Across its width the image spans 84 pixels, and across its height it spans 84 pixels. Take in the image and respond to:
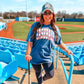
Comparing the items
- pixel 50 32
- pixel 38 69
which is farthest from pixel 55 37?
pixel 38 69

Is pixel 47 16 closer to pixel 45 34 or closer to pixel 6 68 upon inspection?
pixel 45 34

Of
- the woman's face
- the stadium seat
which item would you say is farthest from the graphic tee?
the stadium seat

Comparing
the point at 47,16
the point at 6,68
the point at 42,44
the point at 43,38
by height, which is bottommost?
the point at 6,68

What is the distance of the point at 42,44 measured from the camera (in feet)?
6.23

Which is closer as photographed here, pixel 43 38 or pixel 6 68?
pixel 43 38

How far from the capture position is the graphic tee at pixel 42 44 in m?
1.91

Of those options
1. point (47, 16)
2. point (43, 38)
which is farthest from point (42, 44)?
point (47, 16)

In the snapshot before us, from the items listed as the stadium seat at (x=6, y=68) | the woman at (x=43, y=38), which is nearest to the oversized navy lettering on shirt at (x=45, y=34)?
the woman at (x=43, y=38)

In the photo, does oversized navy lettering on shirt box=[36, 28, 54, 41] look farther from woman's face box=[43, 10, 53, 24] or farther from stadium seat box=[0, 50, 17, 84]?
stadium seat box=[0, 50, 17, 84]

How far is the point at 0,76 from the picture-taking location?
2387 millimetres

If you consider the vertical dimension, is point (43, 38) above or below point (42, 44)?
above

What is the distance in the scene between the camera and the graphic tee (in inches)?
75.1

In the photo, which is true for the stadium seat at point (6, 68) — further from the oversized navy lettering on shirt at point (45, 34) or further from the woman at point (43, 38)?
the oversized navy lettering on shirt at point (45, 34)

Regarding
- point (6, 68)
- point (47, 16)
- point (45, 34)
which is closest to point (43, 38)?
point (45, 34)
